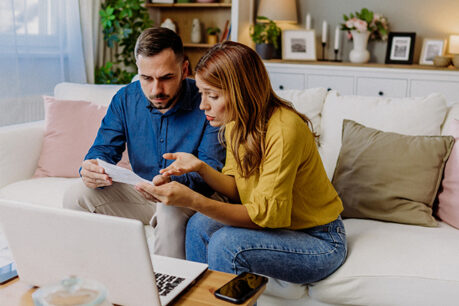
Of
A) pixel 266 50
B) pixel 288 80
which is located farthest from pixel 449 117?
pixel 266 50

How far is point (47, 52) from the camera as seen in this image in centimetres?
315

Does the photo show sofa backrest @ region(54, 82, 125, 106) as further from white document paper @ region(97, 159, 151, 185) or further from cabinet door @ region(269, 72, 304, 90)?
cabinet door @ region(269, 72, 304, 90)

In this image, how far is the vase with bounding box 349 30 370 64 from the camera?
12.4 feet

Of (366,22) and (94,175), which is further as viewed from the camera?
(366,22)

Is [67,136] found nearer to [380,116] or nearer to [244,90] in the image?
[244,90]

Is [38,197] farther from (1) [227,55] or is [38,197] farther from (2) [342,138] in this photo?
(2) [342,138]

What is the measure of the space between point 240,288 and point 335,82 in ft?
9.42

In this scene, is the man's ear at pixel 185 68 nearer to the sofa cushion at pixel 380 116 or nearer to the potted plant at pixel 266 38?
the sofa cushion at pixel 380 116

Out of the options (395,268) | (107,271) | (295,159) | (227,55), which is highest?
(227,55)

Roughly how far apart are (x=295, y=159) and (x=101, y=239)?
2.05 feet

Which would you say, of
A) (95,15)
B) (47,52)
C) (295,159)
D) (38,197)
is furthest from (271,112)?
(95,15)

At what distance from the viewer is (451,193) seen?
5.65 feet

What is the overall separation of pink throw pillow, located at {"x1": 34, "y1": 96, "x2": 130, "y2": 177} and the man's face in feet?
1.66

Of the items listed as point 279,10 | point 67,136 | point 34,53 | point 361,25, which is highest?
point 279,10
